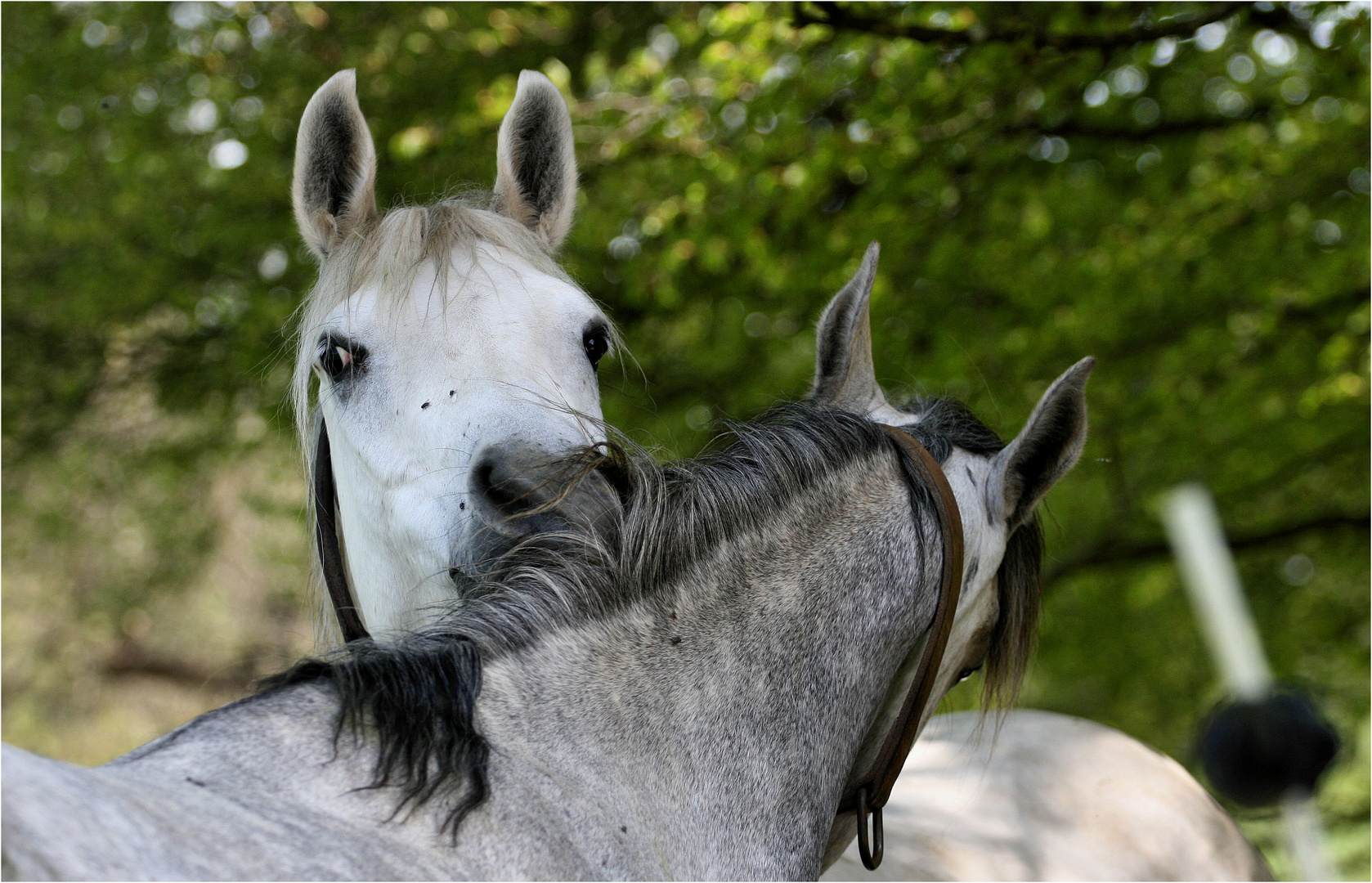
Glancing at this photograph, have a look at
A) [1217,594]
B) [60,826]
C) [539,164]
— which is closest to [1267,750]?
[1217,594]

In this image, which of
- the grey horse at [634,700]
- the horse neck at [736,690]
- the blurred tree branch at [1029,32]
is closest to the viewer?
the grey horse at [634,700]

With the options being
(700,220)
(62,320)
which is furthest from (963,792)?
(62,320)

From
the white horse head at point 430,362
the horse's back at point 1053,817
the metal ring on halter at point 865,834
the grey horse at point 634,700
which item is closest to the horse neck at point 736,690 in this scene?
the grey horse at point 634,700

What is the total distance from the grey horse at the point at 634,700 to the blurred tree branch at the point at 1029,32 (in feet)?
7.78

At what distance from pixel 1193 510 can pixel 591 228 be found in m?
4.48

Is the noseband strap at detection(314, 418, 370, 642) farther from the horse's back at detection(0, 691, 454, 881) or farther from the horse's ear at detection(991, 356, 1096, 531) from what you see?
the horse's ear at detection(991, 356, 1096, 531)

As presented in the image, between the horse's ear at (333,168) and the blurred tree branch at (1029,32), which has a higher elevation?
the horse's ear at (333,168)

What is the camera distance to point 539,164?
3.00 metres

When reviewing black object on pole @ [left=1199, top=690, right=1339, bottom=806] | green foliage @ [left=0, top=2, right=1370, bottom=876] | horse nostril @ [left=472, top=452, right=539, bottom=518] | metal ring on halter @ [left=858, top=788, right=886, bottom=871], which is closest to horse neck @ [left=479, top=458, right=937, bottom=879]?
metal ring on halter @ [left=858, top=788, right=886, bottom=871]

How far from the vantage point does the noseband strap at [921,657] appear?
6.13ft

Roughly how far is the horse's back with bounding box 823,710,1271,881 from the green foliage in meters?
2.07

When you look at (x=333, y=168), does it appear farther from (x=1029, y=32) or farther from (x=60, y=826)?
(x=1029, y=32)

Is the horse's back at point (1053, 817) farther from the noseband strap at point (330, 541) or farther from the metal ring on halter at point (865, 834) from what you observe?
the noseband strap at point (330, 541)

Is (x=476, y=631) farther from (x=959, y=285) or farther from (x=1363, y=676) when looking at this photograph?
(x=1363, y=676)
